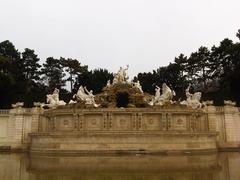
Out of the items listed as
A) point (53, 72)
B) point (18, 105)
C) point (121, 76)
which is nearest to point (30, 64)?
point (53, 72)

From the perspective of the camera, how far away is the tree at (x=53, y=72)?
60.9 metres

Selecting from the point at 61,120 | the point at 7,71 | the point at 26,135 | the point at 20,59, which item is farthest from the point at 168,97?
the point at 20,59

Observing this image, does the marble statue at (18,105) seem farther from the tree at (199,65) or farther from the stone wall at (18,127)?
the tree at (199,65)

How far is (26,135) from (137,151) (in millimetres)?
12441

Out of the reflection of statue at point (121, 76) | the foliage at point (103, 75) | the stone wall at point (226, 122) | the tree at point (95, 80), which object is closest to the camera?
the reflection of statue at point (121, 76)

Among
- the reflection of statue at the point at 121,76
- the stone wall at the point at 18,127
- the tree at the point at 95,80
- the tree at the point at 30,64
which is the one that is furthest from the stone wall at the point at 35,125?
the tree at the point at 30,64

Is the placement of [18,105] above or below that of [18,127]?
above

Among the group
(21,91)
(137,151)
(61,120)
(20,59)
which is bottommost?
(137,151)

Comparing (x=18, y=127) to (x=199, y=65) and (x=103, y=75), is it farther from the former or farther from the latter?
(x=199, y=65)

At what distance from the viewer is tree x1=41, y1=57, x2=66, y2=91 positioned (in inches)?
2398

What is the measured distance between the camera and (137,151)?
1123 inches

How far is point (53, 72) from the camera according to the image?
6097 centimetres

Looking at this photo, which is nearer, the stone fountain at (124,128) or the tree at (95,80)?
the stone fountain at (124,128)

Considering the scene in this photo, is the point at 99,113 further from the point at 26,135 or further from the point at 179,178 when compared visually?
the point at 179,178
